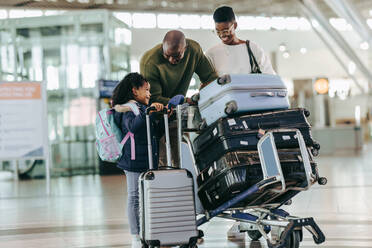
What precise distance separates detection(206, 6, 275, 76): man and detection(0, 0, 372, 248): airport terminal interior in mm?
280

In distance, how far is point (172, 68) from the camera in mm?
4355

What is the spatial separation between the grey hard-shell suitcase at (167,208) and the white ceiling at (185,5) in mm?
25818

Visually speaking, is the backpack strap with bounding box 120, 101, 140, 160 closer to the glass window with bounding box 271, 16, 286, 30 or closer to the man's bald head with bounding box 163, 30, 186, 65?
the man's bald head with bounding box 163, 30, 186, 65

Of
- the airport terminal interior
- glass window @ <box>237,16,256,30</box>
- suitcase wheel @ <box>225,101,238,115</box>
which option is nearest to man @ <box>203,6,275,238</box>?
the airport terminal interior

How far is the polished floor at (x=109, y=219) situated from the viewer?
4.88 m

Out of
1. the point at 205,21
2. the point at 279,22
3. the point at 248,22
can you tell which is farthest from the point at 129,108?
the point at 248,22

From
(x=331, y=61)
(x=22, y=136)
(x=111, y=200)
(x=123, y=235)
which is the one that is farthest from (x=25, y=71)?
(x=331, y=61)

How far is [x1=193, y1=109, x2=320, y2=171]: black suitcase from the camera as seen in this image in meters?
3.73

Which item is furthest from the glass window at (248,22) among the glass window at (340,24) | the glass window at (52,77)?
the glass window at (52,77)

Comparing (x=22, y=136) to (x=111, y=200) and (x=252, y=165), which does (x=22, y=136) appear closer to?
(x=111, y=200)

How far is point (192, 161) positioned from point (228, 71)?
2.57ft

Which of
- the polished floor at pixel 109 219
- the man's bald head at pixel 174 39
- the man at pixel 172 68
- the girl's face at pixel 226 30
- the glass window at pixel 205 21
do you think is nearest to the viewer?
the man's bald head at pixel 174 39

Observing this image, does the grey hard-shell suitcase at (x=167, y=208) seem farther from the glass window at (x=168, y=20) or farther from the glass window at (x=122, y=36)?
the glass window at (x=168, y=20)

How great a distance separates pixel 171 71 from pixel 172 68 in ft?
0.07
